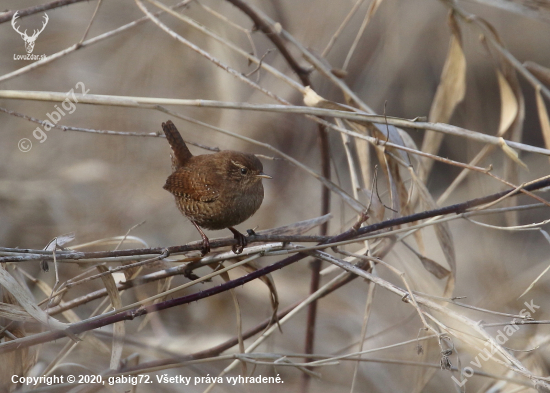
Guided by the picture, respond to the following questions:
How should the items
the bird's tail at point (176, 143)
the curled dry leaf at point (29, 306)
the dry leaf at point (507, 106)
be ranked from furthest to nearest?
the bird's tail at point (176, 143) < the dry leaf at point (507, 106) < the curled dry leaf at point (29, 306)

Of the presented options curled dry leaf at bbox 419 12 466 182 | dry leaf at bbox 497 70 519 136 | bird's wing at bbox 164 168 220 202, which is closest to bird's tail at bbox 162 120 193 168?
bird's wing at bbox 164 168 220 202

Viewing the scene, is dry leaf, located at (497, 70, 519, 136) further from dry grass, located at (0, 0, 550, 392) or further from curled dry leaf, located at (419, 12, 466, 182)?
curled dry leaf, located at (419, 12, 466, 182)

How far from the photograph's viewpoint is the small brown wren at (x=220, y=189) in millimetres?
2549

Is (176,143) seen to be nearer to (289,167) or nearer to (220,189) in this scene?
(220,189)

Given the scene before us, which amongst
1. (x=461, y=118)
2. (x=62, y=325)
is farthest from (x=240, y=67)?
(x=62, y=325)

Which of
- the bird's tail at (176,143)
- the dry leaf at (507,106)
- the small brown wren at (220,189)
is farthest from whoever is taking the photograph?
the bird's tail at (176,143)

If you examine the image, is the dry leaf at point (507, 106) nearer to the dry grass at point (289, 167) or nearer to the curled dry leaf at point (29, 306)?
the dry grass at point (289, 167)

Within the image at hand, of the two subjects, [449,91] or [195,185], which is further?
[195,185]

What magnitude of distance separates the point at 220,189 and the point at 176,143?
0.54m

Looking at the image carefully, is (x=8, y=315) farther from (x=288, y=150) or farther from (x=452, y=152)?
(x=452, y=152)

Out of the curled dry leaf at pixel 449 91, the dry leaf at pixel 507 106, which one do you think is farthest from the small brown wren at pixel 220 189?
the dry leaf at pixel 507 106

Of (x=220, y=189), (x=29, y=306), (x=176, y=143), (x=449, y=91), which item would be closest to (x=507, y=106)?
(x=449, y=91)

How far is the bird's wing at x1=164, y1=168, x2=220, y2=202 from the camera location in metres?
2.61

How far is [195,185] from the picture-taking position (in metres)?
2.71
